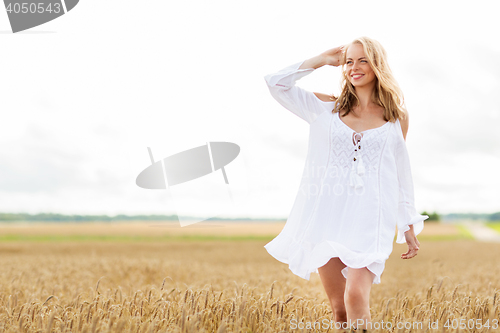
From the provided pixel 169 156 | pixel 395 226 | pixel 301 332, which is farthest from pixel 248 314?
pixel 169 156

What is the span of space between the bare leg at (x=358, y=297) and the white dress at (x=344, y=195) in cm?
7

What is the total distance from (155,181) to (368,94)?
430 cm

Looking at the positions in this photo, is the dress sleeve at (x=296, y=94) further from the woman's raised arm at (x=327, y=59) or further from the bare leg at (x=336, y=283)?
the bare leg at (x=336, y=283)

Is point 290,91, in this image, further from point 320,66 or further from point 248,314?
point 248,314

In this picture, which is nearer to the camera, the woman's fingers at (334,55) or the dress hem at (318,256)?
the dress hem at (318,256)

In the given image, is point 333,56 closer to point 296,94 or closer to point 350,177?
point 296,94

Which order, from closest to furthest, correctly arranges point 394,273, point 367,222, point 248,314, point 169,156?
1. point 367,222
2. point 248,314
3. point 169,156
4. point 394,273

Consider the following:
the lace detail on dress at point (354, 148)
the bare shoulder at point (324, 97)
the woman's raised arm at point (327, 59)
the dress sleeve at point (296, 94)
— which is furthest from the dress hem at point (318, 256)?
the woman's raised arm at point (327, 59)

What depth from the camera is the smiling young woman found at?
121 inches

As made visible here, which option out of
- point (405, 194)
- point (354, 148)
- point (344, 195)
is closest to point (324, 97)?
point (354, 148)

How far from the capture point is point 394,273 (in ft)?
36.1

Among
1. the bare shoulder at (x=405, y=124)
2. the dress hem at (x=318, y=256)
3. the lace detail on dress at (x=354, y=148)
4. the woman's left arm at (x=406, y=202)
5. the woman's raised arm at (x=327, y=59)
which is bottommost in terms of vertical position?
the dress hem at (x=318, y=256)

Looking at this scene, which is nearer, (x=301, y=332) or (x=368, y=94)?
(x=301, y=332)

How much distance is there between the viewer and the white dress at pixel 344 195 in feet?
10.1
